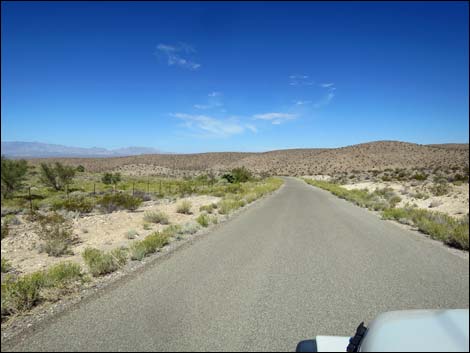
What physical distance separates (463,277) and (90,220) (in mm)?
14867

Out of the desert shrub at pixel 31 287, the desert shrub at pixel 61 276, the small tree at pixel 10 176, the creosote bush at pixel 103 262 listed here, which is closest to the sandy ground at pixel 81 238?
the creosote bush at pixel 103 262

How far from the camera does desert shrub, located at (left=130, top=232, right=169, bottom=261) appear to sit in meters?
8.44

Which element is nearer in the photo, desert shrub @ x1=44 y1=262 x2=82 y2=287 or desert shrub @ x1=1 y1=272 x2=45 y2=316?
desert shrub @ x1=1 y1=272 x2=45 y2=316

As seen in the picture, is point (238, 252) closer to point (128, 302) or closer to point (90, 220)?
point (128, 302)

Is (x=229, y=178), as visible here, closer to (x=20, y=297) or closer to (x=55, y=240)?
(x=55, y=240)

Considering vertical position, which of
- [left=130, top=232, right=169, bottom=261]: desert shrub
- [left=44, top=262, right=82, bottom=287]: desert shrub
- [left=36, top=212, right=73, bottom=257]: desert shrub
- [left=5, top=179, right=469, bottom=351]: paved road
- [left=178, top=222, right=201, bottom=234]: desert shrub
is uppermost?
[left=5, top=179, right=469, bottom=351]: paved road

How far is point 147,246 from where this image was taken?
913 cm

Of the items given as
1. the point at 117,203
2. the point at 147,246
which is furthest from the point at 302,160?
the point at 147,246

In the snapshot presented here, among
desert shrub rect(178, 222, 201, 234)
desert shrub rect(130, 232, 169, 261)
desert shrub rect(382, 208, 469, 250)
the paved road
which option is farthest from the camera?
desert shrub rect(178, 222, 201, 234)

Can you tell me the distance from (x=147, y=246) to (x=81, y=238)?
15.2 ft

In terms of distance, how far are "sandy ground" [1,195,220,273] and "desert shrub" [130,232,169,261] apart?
1.41 m

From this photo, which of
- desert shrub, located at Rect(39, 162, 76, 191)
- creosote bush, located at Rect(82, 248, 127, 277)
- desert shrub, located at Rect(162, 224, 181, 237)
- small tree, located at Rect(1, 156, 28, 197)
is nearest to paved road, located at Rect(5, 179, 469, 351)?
creosote bush, located at Rect(82, 248, 127, 277)

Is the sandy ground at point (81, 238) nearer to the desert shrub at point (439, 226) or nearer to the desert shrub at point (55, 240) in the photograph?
the desert shrub at point (55, 240)

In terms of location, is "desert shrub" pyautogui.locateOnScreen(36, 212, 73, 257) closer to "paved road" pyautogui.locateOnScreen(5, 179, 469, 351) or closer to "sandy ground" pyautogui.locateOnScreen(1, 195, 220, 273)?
"sandy ground" pyautogui.locateOnScreen(1, 195, 220, 273)
